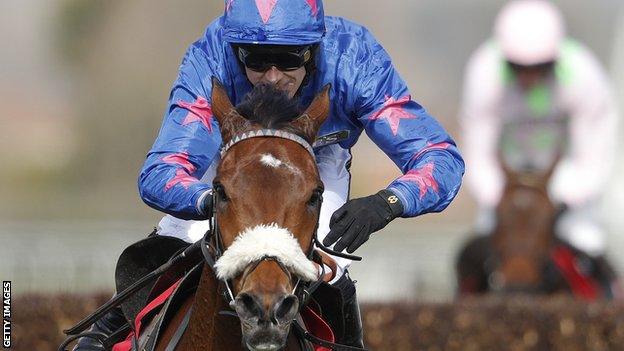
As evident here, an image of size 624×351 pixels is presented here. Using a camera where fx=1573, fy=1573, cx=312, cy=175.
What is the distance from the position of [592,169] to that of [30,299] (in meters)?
6.54

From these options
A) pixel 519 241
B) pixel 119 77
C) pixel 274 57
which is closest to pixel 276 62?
pixel 274 57

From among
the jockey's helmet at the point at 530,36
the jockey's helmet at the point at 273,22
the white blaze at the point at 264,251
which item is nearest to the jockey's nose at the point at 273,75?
the jockey's helmet at the point at 273,22

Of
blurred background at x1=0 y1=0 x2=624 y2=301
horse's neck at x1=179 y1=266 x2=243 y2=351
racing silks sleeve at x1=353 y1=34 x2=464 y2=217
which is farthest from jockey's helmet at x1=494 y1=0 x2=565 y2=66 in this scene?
horse's neck at x1=179 y1=266 x2=243 y2=351

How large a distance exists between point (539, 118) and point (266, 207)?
37.3ft

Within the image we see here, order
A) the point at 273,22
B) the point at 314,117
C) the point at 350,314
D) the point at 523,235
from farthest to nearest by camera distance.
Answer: the point at 523,235 → the point at 350,314 → the point at 273,22 → the point at 314,117

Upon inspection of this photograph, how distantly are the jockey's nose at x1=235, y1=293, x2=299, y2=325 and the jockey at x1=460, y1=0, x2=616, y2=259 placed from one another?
9731 millimetres

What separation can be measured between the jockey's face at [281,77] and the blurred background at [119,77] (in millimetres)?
20328

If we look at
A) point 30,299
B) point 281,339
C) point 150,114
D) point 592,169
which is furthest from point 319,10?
point 150,114

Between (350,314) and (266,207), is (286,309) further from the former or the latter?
(350,314)

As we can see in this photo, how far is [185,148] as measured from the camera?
5055mm

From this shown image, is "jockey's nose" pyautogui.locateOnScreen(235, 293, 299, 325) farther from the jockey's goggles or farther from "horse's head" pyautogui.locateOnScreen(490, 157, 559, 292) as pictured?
"horse's head" pyautogui.locateOnScreen(490, 157, 559, 292)

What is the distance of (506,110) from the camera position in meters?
15.5

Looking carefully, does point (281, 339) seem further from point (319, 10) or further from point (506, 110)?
point (506, 110)

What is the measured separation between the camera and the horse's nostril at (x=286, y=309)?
4105 mm
